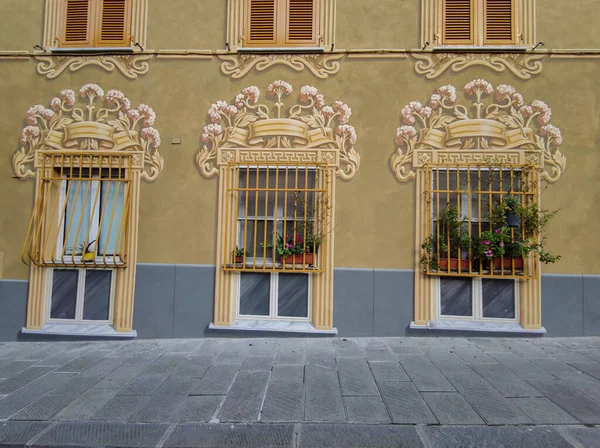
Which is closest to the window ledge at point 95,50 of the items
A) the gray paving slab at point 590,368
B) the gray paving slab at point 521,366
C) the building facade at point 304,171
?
the building facade at point 304,171

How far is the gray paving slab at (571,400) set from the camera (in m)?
3.40

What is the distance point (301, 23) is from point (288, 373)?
5.14 meters

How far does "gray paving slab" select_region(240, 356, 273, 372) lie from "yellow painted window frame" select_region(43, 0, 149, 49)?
5.03 meters

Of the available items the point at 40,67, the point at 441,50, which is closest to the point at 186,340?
the point at 40,67

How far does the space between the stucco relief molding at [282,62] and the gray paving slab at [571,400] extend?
16.0ft

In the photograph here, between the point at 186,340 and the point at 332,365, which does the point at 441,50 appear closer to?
the point at 332,365

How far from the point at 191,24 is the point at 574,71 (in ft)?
19.3

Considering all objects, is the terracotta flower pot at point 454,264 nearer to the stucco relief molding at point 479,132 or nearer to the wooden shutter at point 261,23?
the stucco relief molding at point 479,132

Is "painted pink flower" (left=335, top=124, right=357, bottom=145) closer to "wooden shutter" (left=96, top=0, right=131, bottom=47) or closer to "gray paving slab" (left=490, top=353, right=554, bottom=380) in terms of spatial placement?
"gray paving slab" (left=490, top=353, right=554, bottom=380)

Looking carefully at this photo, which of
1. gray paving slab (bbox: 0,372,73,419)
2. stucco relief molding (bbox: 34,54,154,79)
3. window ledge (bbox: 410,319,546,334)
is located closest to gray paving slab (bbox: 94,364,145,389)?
gray paving slab (bbox: 0,372,73,419)

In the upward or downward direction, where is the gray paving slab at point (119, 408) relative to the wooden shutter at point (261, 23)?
downward

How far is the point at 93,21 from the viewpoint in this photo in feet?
20.4

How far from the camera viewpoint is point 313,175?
5.86 metres

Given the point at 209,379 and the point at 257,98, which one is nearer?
the point at 209,379
